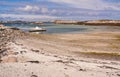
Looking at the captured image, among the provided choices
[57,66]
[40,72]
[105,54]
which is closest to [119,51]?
[105,54]

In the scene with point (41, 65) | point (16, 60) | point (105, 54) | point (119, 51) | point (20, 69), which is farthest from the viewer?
point (119, 51)

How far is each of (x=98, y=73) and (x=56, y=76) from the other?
2.95 meters

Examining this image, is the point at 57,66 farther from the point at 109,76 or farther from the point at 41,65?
the point at 109,76

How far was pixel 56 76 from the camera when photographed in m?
15.9

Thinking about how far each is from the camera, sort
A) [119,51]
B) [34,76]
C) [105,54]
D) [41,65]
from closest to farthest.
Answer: [34,76] → [41,65] → [105,54] → [119,51]

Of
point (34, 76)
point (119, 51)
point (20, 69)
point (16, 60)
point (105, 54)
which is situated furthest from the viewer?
point (119, 51)

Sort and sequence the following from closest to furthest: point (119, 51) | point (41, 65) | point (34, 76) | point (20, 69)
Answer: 1. point (34, 76)
2. point (20, 69)
3. point (41, 65)
4. point (119, 51)

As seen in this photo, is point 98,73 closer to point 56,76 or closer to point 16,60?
point 56,76

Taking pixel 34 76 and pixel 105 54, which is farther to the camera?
pixel 105 54

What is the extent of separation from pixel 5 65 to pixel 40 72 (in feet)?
8.46

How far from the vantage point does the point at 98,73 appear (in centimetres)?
1731

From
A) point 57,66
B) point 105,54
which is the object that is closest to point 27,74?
point 57,66

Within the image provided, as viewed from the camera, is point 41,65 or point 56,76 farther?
point 41,65

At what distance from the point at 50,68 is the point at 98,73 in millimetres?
3053
